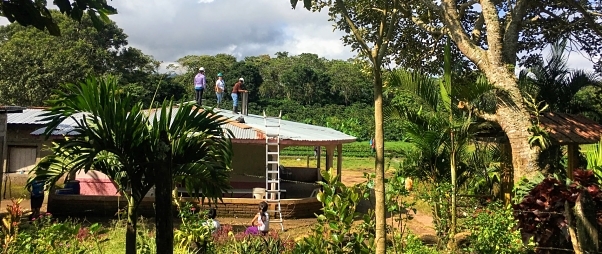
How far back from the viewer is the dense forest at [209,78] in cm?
1162

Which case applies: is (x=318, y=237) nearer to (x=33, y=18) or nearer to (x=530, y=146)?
(x=33, y=18)

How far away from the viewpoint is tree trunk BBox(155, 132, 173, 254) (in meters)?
3.77

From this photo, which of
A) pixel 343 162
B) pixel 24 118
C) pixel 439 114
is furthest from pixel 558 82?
pixel 343 162

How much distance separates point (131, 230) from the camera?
4.61 metres

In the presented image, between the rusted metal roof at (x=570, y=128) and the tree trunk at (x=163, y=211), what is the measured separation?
6.46 metres

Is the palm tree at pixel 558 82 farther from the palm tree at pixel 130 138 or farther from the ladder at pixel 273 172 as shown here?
the palm tree at pixel 130 138

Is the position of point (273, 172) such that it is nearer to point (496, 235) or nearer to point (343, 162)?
point (496, 235)

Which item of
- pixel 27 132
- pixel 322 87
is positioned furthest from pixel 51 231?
pixel 322 87

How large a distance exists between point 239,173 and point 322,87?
132 feet

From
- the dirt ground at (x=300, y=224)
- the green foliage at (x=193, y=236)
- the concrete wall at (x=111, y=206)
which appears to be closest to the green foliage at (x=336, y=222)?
the green foliage at (x=193, y=236)

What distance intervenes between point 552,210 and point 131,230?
376cm

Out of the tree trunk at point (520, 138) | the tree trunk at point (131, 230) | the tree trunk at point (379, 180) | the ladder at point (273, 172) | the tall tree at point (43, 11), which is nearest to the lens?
the tall tree at point (43, 11)

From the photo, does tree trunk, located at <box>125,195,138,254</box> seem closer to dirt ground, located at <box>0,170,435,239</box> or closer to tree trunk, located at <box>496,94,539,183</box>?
dirt ground, located at <box>0,170,435,239</box>

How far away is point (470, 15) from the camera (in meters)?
13.2
